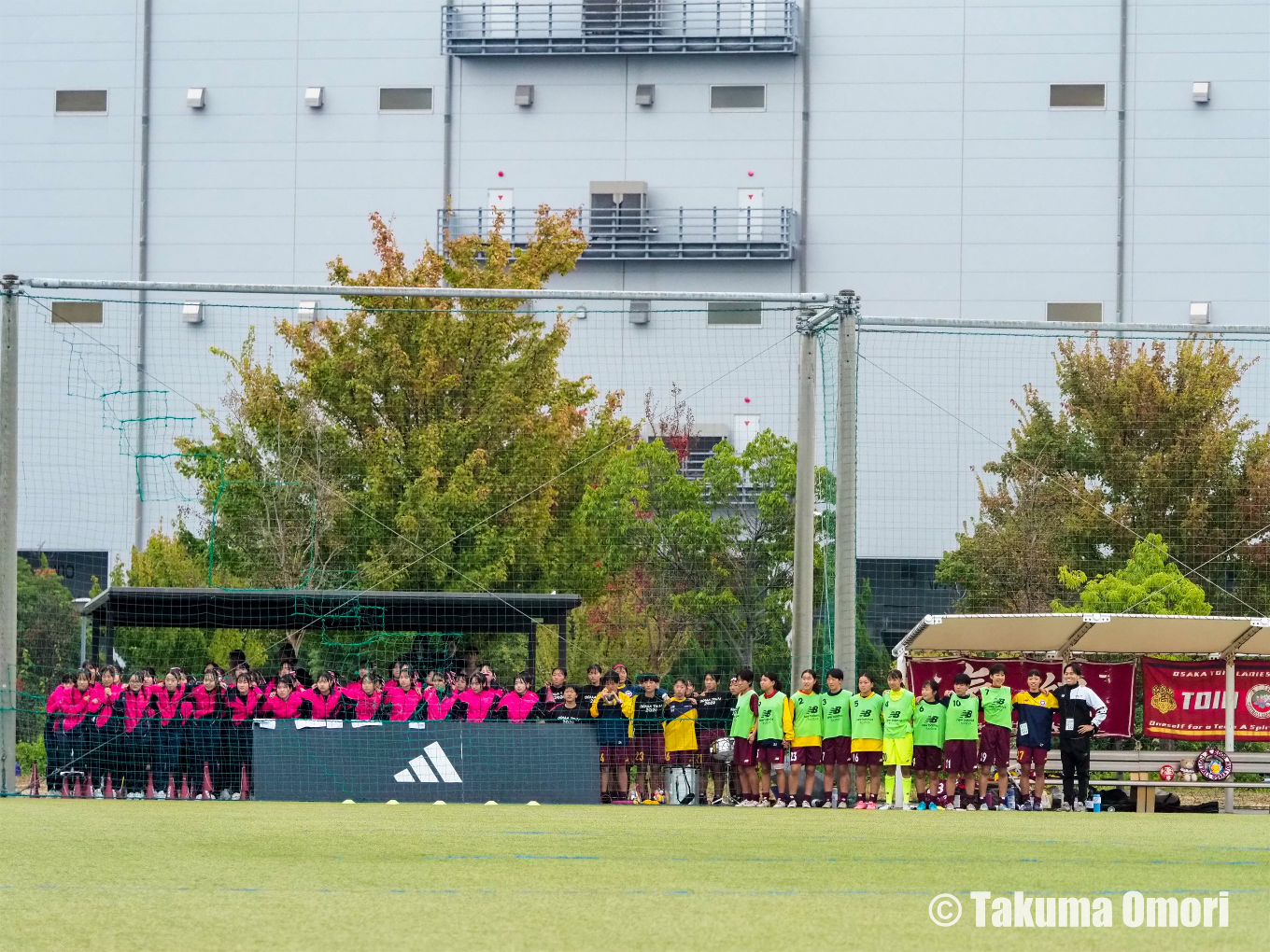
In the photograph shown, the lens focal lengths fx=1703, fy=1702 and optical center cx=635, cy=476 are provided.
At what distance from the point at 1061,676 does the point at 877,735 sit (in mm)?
3733

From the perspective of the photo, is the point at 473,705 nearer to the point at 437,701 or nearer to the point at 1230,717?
the point at 437,701

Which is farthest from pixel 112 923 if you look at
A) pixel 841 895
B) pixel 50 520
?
pixel 50 520

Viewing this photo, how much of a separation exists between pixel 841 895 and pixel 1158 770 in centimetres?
1212

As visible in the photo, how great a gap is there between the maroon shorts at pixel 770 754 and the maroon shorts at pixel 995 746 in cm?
203

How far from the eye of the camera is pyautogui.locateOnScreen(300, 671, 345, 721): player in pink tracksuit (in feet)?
57.1

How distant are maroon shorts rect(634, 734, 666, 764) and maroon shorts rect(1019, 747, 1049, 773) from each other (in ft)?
12.1

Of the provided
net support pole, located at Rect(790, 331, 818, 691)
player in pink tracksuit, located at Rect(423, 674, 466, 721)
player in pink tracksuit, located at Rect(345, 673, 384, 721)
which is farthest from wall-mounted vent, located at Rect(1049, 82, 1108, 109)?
player in pink tracksuit, located at Rect(345, 673, 384, 721)

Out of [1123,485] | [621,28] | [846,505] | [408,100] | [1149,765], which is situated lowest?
[1149,765]

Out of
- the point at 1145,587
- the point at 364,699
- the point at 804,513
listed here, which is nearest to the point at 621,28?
the point at 1145,587

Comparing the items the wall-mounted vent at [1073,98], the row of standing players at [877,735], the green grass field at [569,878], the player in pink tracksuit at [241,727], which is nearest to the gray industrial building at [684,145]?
the wall-mounted vent at [1073,98]

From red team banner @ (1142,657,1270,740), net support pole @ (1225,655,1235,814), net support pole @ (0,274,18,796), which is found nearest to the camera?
net support pole @ (0,274,18,796)

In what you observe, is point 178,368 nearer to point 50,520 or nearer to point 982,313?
point 50,520

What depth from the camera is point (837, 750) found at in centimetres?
1692

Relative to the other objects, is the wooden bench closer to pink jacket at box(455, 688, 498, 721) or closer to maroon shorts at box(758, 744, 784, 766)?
maroon shorts at box(758, 744, 784, 766)
